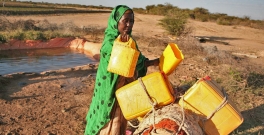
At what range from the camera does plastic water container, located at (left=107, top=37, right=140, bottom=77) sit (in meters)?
2.00

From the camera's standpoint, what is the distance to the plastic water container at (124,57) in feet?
6.57

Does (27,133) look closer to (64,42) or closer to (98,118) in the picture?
(98,118)

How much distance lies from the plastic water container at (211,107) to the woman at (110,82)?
0.43m

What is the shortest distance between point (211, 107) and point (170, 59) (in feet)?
1.54

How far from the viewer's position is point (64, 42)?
424 inches

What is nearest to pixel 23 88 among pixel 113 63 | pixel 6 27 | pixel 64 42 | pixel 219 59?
pixel 113 63

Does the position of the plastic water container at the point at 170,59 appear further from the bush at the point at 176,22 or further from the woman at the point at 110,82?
the bush at the point at 176,22

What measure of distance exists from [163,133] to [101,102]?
0.72 metres

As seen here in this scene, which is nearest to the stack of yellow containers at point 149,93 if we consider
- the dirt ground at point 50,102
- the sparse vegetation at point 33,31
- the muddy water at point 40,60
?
the dirt ground at point 50,102

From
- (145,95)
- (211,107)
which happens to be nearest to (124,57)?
(145,95)

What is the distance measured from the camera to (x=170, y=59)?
214 cm

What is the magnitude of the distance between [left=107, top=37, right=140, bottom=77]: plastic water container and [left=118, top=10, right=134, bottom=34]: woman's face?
21 centimetres

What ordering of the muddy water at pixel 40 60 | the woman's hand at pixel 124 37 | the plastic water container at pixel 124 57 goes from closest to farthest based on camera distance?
1. the plastic water container at pixel 124 57
2. the woman's hand at pixel 124 37
3. the muddy water at pixel 40 60

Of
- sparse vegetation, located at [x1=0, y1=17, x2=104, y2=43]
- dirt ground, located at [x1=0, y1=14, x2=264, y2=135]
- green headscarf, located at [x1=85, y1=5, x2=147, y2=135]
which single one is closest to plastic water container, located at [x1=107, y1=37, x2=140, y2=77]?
green headscarf, located at [x1=85, y1=5, x2=147, y2=135]
